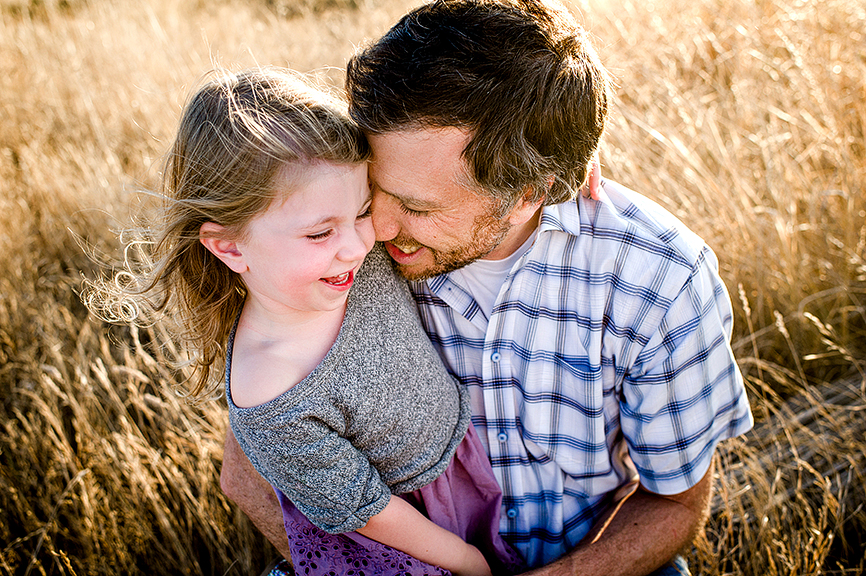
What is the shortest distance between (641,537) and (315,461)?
953mm

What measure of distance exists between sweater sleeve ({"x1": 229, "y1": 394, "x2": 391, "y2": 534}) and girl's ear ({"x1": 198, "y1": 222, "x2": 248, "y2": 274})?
0.35 m

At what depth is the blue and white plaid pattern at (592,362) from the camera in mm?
1665

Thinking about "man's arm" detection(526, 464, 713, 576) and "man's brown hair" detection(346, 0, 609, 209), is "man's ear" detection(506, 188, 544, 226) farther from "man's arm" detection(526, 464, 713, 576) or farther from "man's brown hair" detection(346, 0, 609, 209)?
"man's arm" detection(526, 464, 713, 576)

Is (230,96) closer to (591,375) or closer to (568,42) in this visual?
(568,42)

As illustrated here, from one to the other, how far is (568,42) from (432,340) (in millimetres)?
961

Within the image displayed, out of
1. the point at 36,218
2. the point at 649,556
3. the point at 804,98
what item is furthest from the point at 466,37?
the point at 36,218

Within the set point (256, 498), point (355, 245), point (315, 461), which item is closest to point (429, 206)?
point (355, 245)

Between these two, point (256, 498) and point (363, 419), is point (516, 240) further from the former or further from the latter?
point (256, 498)

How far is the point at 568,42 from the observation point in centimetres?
169

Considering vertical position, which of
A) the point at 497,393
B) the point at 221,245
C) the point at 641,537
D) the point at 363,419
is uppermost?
the point at 221,245

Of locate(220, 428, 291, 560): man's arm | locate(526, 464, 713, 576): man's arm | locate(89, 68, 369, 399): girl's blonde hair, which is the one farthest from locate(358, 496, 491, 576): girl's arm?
locate(89, 68, 369, 399): girl's blonde hair

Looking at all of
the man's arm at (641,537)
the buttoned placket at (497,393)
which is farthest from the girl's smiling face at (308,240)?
the man's arm at (641,537)

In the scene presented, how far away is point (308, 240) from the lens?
149cm

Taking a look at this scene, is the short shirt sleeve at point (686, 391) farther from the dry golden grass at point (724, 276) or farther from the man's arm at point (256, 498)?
the man's arm at point (256, 498)
